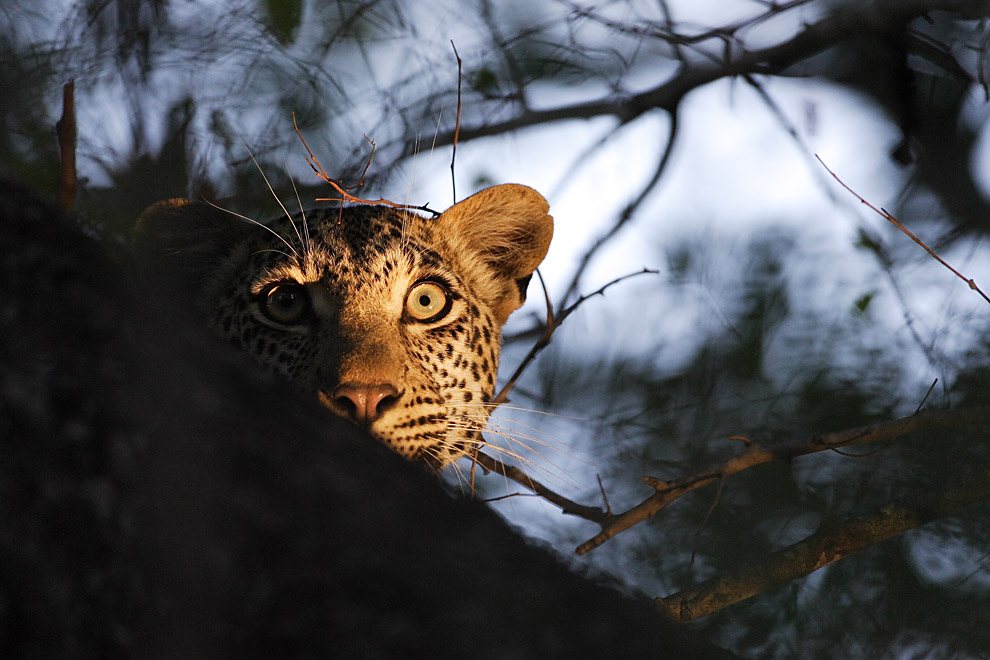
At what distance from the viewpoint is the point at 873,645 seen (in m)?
2.71

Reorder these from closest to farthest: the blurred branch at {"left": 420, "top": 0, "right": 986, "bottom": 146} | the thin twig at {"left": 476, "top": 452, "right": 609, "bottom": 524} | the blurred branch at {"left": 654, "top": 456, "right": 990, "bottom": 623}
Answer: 1. the blurred branch at {"left": 654, "top": 456, "right": 990, "bottom": 623}
2. the thin twig at {"left": 476, "top": 452, "right": 609, "bottom": 524}
3. the blurred branch at {"left": 420, "top": 0, "right": 986, "bottom": 146}

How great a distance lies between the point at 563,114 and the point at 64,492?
3604 mm

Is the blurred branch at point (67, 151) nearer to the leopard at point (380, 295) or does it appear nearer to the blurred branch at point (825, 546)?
the leopard at point (380, 295)

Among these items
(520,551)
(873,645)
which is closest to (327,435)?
(520,551)

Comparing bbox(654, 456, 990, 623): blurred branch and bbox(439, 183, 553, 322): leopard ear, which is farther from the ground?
bbox(439, 183, 553, 322): leopard ear

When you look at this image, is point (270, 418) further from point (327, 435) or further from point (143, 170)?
point (143, 170)

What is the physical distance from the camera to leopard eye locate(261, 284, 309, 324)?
11.8 ft

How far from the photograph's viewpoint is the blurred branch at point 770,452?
7.85ft

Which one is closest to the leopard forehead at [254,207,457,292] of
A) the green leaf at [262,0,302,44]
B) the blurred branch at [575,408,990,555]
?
the green leaf at [262,0,302,44]

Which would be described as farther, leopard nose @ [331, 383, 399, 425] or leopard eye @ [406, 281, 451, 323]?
leopard eye @ [406, 281, 451, 323]

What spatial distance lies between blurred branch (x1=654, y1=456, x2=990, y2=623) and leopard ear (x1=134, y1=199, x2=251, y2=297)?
2218 millimetres

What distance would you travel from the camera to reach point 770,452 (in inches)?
96.0

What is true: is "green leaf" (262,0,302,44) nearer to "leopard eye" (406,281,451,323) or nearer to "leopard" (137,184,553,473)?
"leopard" (137,184,553,473)

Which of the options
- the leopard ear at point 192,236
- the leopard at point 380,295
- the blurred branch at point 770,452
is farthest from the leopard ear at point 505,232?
the blurred branch at point 770,452
